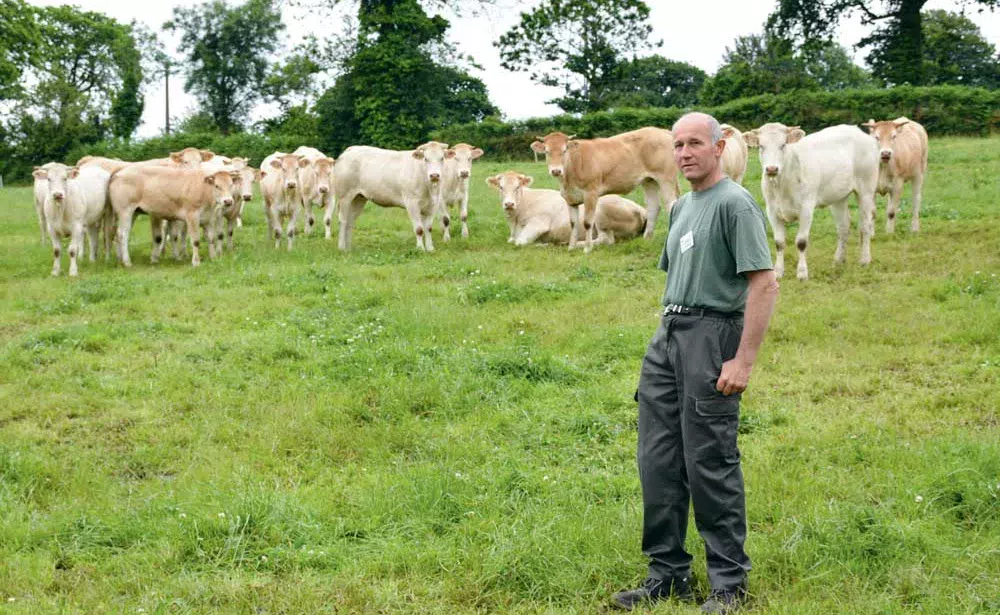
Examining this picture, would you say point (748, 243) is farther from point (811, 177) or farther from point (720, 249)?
point (811, 177)

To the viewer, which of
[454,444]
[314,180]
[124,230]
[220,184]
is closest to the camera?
[454,444]

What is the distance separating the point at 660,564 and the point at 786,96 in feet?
109

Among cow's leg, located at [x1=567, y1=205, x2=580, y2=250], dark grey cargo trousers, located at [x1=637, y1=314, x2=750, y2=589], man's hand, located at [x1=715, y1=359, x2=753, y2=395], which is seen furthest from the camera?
cow's leg, located at [x1=567, y1=205, x2=580, y2=250]

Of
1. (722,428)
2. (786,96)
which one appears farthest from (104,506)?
(786,96)

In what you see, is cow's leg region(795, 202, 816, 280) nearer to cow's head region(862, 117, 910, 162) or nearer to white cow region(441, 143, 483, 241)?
cow's head region(862, 117, 910, 162)

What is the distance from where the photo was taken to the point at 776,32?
143 ft

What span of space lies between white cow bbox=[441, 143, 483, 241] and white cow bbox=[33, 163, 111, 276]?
5.97m

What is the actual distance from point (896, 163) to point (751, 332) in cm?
1239

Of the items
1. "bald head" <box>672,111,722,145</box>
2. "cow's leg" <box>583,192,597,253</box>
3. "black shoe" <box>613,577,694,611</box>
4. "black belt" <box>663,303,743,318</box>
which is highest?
"bald head" <box>672,111,722,145</box>

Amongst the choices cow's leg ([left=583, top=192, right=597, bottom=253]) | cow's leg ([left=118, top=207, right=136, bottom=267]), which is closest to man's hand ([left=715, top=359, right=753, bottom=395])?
cow's leg ([left=583, top=192, right=597, bottom=253])

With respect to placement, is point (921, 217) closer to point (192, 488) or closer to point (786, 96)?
point (192, 488)

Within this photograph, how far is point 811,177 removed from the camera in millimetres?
12328

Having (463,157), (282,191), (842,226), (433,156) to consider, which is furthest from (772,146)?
(282,191)

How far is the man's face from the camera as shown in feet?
14.3
